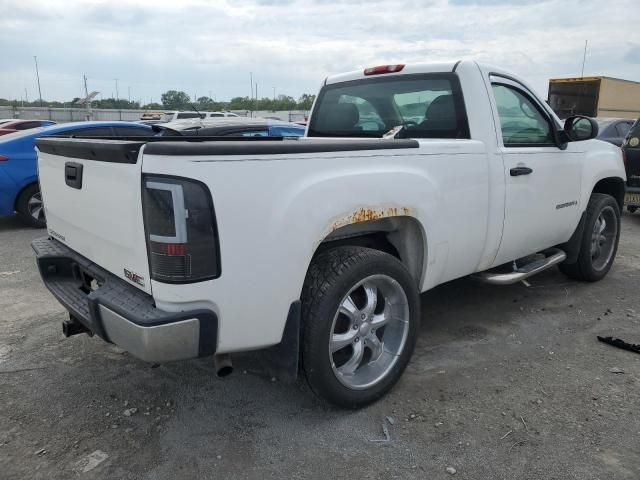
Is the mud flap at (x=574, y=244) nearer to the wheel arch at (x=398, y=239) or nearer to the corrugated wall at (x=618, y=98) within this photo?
the wheel arch at (x=398, y=239)

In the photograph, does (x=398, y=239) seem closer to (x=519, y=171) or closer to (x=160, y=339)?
(x=519, y=171)

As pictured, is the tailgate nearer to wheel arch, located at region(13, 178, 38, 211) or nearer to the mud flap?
the mud flap

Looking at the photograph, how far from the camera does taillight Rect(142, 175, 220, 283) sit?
7.02 feet

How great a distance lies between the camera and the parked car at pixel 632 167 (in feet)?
26.4

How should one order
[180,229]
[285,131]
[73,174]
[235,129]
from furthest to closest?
[285,131] < [235,129] < [73,174] < [180,229]

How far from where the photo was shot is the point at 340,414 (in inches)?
117

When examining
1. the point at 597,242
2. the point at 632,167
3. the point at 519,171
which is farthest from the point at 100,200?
the point at 632,167

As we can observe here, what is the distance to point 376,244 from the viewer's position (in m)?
3.32

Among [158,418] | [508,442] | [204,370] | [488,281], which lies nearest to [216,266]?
[158,418]

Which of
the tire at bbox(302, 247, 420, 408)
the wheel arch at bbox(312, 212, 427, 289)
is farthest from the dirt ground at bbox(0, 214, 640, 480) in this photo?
→ the wheel arch at bbox(312, 212, 427, 289)

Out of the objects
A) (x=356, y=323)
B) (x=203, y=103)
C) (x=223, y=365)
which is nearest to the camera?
(x=223, y=365)

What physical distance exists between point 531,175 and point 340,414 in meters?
2.25

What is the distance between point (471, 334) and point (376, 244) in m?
1.29

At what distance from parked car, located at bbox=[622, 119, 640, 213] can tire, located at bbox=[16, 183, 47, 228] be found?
8.77 metres
